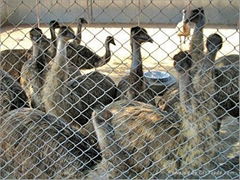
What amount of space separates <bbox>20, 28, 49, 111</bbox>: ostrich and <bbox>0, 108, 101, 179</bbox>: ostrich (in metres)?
1.01

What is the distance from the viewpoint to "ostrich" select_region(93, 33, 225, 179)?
166 inches

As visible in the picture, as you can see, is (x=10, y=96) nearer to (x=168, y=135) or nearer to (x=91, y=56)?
(x=168, y=135)

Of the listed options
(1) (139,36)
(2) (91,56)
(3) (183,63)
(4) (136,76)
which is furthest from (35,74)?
(3) (183,63)

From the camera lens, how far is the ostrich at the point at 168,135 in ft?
13.9

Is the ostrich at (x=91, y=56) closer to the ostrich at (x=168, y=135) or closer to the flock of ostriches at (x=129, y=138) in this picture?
the flock of ostriches at (x=129, y=138)

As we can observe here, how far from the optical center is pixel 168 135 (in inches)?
179

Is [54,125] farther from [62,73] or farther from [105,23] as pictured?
[105,23]

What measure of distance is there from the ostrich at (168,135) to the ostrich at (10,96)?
1297 mm

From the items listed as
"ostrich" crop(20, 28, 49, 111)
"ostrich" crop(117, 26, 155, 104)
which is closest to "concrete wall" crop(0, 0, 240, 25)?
"ostrich" crop(20, 28, 49, 111)

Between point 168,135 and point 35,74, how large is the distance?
2086 millimetres

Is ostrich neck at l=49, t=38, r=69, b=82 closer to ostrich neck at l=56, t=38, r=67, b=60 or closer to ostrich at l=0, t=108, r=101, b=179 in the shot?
ostrich neck at l=56, t=38, r=67, b=60

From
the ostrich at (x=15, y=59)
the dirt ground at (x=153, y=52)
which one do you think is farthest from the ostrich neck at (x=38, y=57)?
the ostrich at (x=15, y=59)

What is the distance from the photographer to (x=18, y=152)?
449cm

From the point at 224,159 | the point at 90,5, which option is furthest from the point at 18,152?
the point at 90,5
